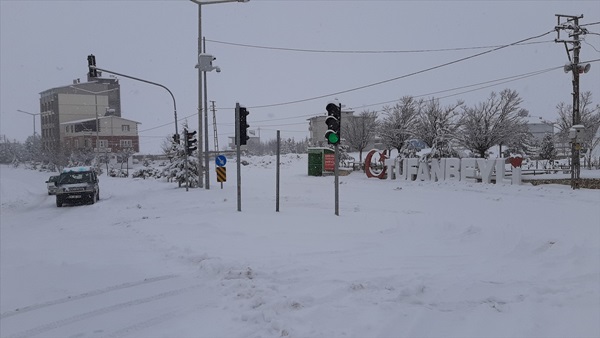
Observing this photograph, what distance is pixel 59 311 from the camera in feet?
18.8

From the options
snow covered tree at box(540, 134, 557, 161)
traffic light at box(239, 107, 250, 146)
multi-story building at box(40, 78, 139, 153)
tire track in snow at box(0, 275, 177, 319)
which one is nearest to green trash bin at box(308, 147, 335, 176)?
traffic light at box(239, 107, 250, 146)

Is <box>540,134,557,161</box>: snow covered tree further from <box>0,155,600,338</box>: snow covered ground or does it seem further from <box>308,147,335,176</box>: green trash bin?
<box>0,155,600,338</box>: snow covered ground

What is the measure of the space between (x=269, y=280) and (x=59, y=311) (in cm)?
288

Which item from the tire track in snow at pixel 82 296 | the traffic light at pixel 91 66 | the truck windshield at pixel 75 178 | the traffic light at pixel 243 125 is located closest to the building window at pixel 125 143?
the truck windshield at pixel 75 178

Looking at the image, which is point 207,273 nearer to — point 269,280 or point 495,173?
point 269,280

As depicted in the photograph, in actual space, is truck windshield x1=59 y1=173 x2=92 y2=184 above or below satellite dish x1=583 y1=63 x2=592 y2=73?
below

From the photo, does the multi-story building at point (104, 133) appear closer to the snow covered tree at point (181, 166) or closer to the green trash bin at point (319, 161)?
the green trash bin at point (319, 161)

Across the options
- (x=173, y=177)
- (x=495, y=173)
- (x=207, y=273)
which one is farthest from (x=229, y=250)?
(x=495, y=173)

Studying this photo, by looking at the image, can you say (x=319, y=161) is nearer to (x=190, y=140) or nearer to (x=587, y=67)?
(x=190, y=140)

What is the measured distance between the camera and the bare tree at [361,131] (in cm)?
5834

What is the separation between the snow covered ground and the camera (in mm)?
5121

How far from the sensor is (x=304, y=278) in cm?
666

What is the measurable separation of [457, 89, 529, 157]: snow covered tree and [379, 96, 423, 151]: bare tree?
6270mm

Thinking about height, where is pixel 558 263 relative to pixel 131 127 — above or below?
below
